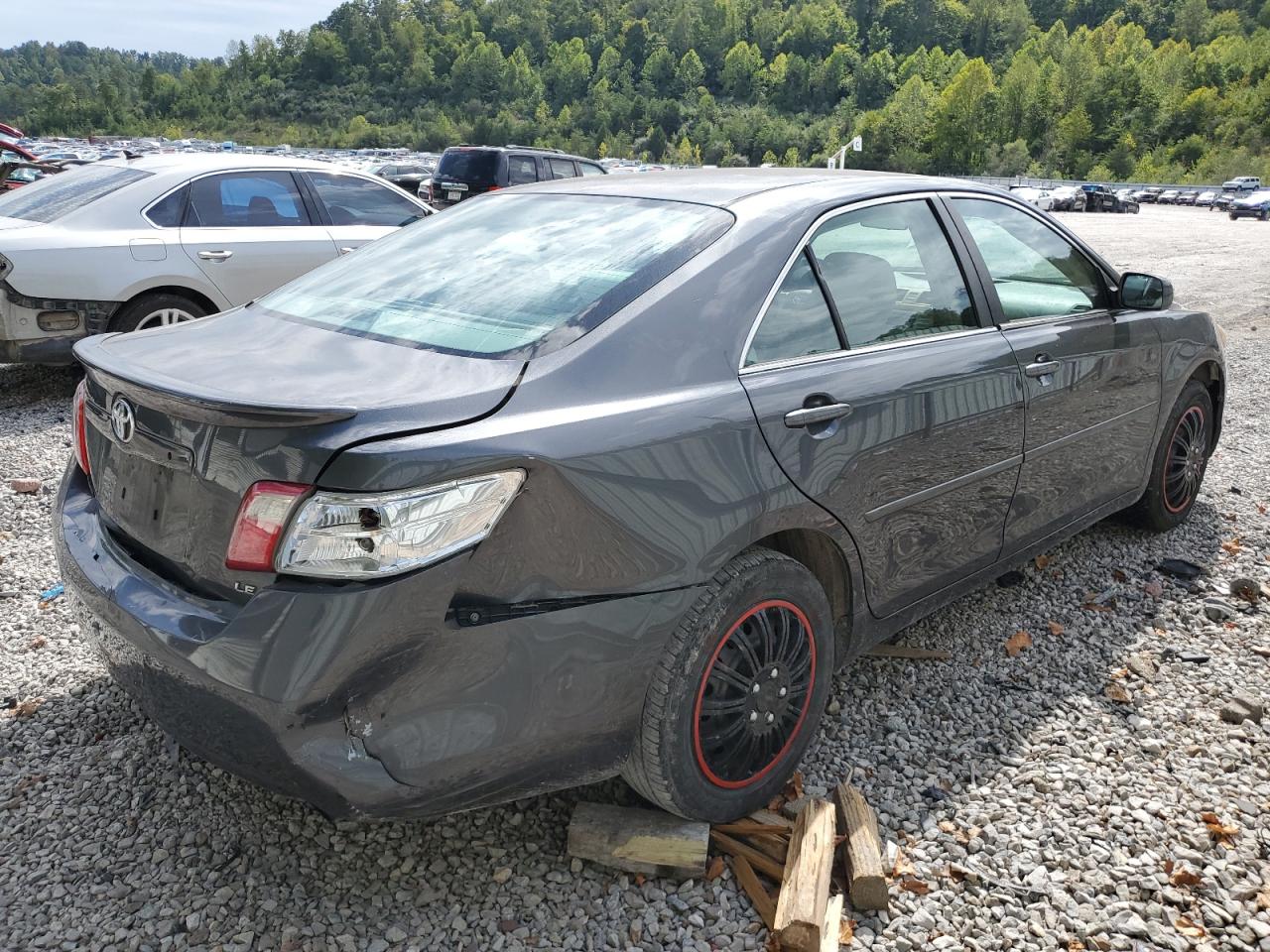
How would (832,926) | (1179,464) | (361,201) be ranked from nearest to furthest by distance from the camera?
(832,926) < (1179,464) < (361,201)

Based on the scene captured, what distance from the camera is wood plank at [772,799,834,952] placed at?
2.14 metres

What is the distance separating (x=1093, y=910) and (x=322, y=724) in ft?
6.02

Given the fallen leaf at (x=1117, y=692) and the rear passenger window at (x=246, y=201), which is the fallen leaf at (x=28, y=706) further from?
the rear passenger window at (x=246, y=201)

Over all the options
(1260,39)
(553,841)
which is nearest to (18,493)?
(553,841)

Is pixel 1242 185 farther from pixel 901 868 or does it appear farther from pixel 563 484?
pixel 563 484

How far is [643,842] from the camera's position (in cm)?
245

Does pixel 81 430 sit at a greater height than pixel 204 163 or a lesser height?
lesser

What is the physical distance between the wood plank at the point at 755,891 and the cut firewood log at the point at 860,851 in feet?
0.66

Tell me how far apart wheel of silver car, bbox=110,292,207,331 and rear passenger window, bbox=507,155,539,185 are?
9437 mm

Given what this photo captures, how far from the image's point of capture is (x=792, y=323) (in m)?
2.64

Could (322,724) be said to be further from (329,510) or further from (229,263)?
(229,263)

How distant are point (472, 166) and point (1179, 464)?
43.3 feet

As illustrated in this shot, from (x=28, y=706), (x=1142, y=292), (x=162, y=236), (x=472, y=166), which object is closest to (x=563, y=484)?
(x=28, y=706)

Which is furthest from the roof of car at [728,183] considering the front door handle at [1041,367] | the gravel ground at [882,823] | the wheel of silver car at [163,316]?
the wheel of silver car at [163,316]
